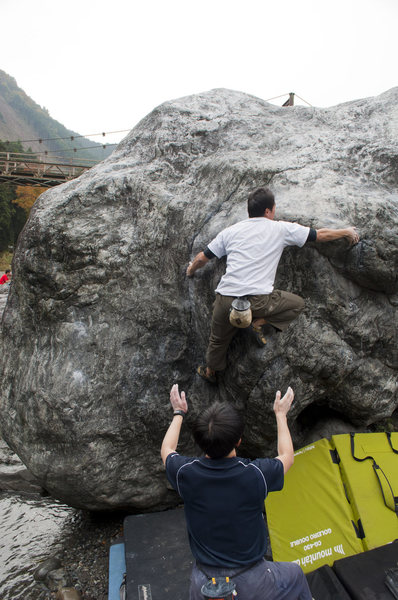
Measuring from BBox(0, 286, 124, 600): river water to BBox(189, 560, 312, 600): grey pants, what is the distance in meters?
3.00

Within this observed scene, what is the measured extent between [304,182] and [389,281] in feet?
5.23

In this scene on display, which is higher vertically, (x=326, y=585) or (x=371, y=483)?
(x=371, y=483)

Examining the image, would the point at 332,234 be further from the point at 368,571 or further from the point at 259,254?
the point at 368,571

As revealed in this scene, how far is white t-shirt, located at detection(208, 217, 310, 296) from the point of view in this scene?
4.06m

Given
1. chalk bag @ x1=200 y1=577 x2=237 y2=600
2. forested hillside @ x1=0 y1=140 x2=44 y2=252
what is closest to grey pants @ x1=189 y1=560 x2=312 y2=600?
chalk bag @ x1=200 y1=577 x2=237 y2=600

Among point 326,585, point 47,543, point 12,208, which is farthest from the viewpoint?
point 12,208

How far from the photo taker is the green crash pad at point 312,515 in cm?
433

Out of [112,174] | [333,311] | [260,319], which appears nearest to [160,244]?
[112,174]

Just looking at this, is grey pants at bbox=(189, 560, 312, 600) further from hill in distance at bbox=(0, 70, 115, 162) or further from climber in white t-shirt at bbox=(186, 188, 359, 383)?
hill in distance at bbox=(0, 70, 115, 162)

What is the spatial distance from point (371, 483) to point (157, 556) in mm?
2686

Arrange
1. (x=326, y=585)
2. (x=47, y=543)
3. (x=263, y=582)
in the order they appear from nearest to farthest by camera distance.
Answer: (x=263, y=582) → (x=326, y=585) → (x=47, y=543)

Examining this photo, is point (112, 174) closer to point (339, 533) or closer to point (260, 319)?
point (260, 319)

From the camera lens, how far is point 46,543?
19.9 feet

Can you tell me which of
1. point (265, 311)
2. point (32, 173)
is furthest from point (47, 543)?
point (32, 173)
